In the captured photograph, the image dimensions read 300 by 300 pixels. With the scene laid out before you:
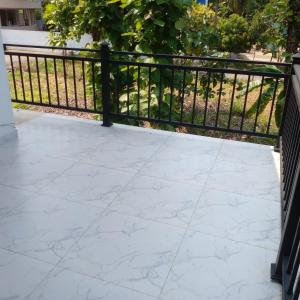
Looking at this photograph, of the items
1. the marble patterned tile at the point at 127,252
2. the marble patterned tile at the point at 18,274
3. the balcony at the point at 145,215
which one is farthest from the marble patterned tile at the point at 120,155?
the marble patterned tile at the point at 18,274

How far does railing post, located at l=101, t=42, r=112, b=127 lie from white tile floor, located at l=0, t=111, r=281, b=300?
34 cm

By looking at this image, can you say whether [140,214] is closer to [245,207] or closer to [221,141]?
[245,207]

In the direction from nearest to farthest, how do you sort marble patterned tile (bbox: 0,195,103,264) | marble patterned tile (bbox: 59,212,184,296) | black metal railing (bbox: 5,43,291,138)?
marble patterned tile (bbox: 59,212,184,296)
marble patterned tile (bbox: 0,195,103,264)
black metal railing (bbox: 5,43,291,138)

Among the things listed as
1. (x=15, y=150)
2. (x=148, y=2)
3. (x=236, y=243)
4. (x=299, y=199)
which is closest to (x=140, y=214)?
(x=236, y=243)

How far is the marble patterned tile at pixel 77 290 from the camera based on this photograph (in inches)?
61.1

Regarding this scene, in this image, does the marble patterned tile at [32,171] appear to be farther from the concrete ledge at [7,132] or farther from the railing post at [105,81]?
the railing post at [105,81]

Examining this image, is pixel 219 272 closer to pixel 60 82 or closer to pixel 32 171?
pixel 32 171

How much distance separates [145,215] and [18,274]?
823 mm

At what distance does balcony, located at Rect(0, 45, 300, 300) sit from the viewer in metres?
1.62

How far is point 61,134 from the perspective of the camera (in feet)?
11.1

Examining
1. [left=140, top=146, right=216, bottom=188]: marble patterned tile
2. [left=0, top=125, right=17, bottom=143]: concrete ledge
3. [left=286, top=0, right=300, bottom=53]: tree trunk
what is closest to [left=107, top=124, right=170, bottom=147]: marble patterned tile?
Result: [left=140, top=146, right=216, bottom=188]: marble patterned tile

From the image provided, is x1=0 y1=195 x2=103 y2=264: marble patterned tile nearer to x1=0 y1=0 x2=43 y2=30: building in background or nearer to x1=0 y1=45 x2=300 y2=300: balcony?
x1=0 y1=45 x2=300 y2=300: balcony

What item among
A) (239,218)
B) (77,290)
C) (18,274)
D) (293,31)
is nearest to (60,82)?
(293,31)

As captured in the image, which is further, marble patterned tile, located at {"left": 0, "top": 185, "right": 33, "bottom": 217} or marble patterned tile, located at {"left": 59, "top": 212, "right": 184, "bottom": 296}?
marble patterned tile, located at {"left": 0, "top": 185, "right": 33, "bottom": 217}
